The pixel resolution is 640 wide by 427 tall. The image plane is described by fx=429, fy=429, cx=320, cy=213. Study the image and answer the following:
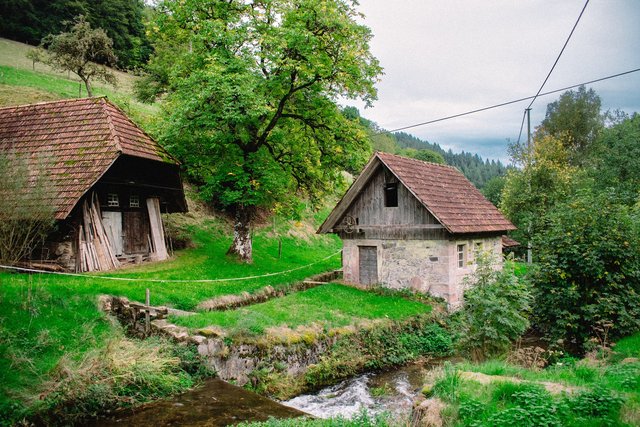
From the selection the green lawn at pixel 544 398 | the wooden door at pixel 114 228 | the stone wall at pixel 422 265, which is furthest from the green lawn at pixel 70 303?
the green lawn at pixel 544 398

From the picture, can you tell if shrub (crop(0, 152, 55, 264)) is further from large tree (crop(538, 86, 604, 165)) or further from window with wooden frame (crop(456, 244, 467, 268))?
large tree (crop(538, 86, 604, 165))

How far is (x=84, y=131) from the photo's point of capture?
16.4m

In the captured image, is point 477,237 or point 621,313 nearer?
point 621,313

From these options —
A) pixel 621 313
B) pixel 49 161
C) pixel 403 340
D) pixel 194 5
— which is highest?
pixel 194 5

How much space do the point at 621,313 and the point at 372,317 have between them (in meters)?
6.99

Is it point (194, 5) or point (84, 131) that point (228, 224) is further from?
point (194, 5)

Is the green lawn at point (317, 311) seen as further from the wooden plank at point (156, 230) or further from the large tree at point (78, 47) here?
the large tree at point (78, 47)

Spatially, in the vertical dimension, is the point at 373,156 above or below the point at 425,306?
Answer: above

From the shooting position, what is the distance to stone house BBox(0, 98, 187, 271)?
1461 cm

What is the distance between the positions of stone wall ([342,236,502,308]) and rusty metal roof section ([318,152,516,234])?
2.71 ft

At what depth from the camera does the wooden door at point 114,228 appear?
1630cm

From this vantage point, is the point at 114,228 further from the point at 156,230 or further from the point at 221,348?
the point at 221,348

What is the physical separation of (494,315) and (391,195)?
870 cm

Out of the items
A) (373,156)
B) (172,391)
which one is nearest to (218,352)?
(172,391)
